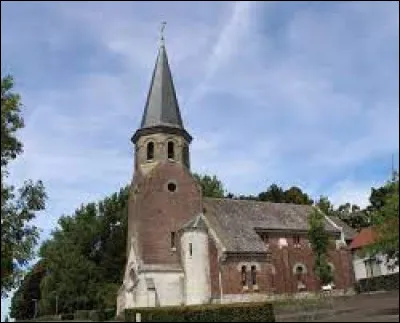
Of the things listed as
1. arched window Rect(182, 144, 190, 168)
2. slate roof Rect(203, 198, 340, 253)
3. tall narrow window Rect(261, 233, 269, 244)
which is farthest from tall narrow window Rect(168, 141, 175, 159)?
tall narrow window Rect(261, 233, 269, 244)

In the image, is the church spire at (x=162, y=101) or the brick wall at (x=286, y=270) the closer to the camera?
the brick wall at (x=286, y=270)

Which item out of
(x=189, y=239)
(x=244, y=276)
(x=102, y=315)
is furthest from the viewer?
(x=102, y=315)

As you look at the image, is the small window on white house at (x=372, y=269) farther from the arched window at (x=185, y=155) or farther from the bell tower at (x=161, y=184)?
the arched window at (x=185, y=155)

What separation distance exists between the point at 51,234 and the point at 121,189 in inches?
402

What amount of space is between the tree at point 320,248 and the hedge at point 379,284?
3184mm

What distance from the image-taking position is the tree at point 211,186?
69562mm

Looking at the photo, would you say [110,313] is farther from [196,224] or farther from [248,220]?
[248,220]

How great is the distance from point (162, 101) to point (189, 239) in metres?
13.4

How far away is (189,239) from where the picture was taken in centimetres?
4488

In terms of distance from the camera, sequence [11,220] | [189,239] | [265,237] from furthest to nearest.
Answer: [265,237] → [189,239] → [11,220]

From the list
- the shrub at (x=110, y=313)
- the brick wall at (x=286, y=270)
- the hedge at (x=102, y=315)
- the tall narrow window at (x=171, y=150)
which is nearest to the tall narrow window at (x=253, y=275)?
the brick wall at (x=286, y=270)

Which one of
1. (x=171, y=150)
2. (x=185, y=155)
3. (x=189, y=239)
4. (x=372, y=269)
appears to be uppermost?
(x=171, y=150)

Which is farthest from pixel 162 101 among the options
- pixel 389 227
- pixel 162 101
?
pixel 389 227

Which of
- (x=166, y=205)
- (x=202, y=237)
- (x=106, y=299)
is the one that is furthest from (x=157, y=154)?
(x=106, y=299)
